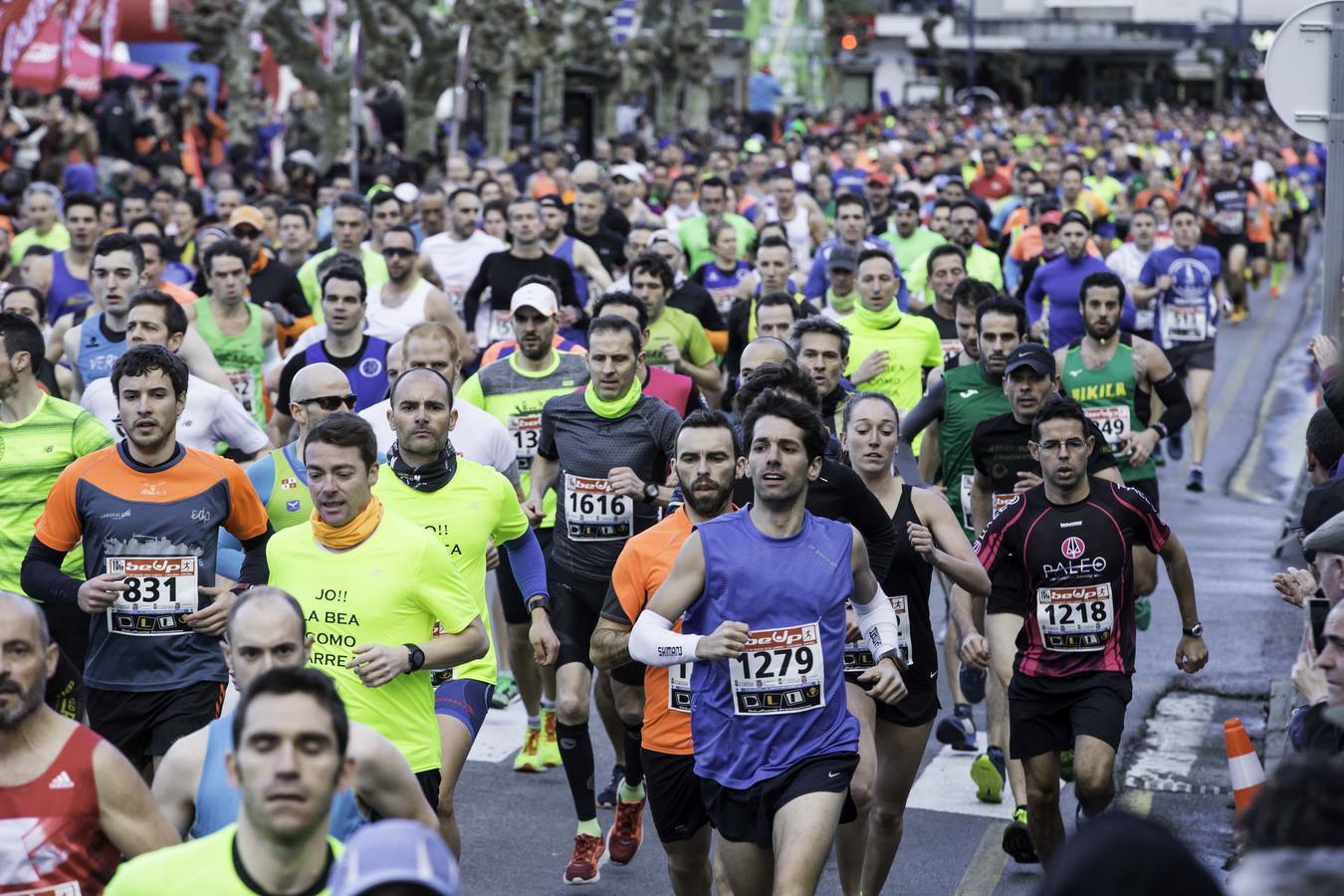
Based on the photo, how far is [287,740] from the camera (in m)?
3.88

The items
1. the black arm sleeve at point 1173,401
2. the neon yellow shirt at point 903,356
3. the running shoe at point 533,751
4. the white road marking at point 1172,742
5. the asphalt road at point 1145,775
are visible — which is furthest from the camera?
the neon yellow shirt at point 903,356

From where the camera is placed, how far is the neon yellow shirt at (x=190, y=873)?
3.96m

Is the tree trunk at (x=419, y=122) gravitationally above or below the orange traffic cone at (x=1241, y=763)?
above

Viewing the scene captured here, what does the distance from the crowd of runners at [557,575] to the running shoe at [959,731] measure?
27mm

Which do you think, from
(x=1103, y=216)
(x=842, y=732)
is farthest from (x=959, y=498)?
(x=1103, y=216)

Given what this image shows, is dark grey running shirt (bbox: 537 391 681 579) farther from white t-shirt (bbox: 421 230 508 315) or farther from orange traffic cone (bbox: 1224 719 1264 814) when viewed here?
white t-shirt (bbox: 421 230 508 315)

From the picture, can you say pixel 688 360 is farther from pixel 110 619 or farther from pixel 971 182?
pixel 971 182

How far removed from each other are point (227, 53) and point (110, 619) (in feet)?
81.2

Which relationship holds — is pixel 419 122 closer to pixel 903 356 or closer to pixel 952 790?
pixel 903 356

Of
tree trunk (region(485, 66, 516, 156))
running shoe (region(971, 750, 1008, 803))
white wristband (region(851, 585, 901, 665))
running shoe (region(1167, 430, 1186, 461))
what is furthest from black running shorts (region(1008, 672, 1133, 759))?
tree trunk (region(485, 66, 516, 156))

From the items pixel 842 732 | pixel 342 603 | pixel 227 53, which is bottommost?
pixel 842 732

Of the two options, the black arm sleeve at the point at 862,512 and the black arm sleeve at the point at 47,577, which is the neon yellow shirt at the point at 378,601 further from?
the black arm sleeve at the point at 862,512

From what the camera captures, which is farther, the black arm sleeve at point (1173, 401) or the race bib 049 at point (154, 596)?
→ the black arm sleeve at point (1173, 401)

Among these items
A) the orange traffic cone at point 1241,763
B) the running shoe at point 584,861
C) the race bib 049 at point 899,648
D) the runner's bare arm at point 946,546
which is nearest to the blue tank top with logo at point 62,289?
the running shoe at point 584,861
